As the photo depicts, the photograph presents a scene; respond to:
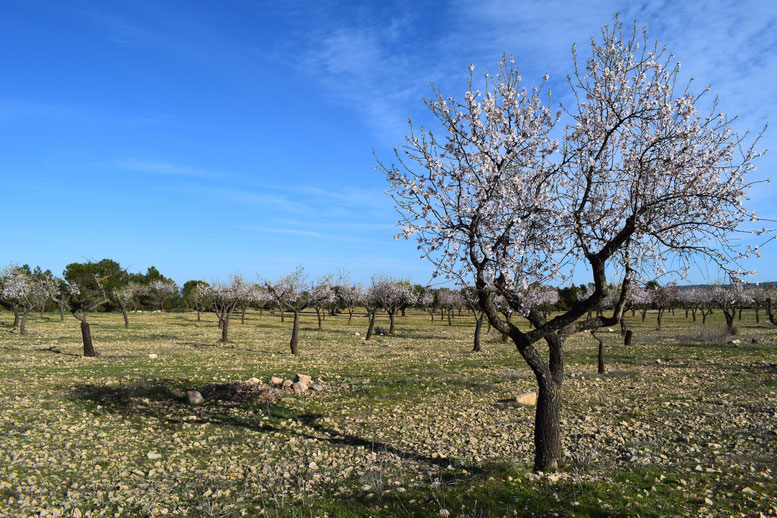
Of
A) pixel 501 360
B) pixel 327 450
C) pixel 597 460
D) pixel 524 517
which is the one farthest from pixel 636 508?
pixel 501 360

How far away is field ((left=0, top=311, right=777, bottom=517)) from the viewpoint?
9.41 meters

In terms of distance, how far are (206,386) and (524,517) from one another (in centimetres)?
1605

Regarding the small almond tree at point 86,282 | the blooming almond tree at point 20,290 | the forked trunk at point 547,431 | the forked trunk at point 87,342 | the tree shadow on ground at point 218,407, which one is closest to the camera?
the forked trunk at point 547,431

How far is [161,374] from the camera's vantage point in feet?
77.8

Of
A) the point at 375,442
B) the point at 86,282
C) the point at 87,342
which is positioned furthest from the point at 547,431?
the point at 86,282

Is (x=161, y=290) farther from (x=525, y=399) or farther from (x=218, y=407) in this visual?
(x=525, y=399)

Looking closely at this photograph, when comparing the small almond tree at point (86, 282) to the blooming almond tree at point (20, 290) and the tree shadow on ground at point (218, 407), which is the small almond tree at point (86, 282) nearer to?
the blooming almond tree at point (20, 290)

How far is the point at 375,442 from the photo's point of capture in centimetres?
1402

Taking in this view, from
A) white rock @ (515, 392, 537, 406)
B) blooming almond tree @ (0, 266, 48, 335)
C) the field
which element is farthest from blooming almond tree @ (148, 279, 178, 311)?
white rock @ (515, 392, 537, 406)

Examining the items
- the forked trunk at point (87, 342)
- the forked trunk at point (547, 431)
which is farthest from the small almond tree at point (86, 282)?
the forked trunk at point (547, 431)

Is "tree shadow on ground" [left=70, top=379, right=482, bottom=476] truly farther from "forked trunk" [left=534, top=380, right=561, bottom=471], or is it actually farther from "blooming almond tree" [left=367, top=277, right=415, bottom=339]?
"blooming almond tree" [left=367, top=277, right=415, bottom=339]

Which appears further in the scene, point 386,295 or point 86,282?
point 86,282

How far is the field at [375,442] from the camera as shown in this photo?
30.9 ft

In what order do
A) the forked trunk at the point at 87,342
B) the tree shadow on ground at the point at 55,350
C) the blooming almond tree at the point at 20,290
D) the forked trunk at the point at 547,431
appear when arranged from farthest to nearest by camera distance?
the blooming almond tree at the point at 20,290
the tree shadow on ground at the point at 55,350
the forked trunk at the point at 87,342
the forked trunk at the point at 547,431
